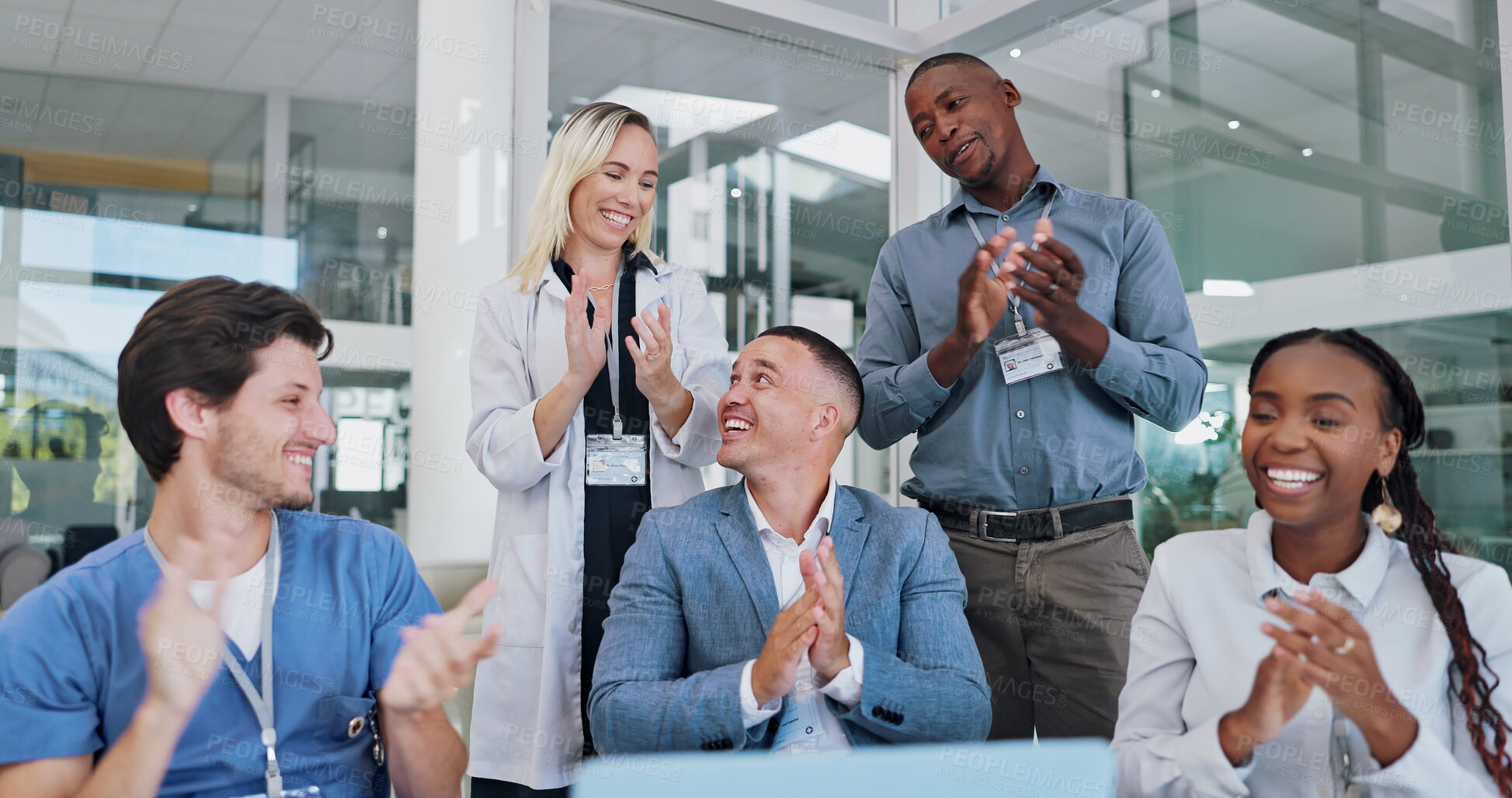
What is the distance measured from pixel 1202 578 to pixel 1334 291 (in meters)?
1.90

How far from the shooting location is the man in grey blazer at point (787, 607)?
160 centimetres

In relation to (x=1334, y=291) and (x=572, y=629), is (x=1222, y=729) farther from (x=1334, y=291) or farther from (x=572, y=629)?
(x=1334, y=291)

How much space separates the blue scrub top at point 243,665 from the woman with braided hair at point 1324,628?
111 centimetres

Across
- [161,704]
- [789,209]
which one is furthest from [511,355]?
[789,209]

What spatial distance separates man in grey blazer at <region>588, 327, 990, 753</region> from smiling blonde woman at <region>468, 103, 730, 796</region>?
291 mm

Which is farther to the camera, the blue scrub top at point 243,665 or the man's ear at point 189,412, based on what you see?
the man's ear at point 189,412

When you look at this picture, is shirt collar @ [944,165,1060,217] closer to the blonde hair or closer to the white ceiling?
the blonde hair

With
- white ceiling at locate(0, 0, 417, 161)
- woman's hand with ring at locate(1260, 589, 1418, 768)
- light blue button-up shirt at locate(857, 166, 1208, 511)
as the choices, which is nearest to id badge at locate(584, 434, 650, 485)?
light blue button-up shirt at locate(857, 166, 1208, 511)

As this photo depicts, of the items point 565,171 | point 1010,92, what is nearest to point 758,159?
point 1010,92

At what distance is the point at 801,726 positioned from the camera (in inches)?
67.1

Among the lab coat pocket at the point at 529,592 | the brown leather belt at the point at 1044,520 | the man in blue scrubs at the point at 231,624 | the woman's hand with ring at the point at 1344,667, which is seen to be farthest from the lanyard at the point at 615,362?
the woman's hand with ring at the point at 1344,667

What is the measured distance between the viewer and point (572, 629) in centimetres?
217

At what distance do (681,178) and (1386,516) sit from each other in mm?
2965

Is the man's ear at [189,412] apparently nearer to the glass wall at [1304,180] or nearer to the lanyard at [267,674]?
the lanyard at [267,674]
